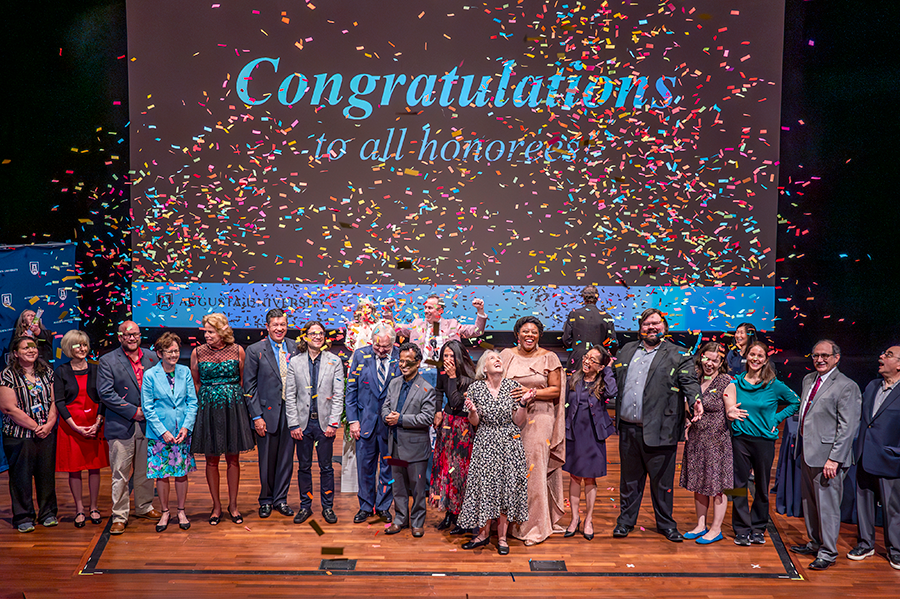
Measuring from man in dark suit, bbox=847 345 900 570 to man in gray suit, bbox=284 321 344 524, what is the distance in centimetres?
343

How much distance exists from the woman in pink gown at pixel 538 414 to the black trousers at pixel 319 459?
54.3 inches

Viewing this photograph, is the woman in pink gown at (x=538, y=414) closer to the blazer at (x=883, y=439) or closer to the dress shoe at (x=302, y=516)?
the dress shoe at (x=302, y=516)

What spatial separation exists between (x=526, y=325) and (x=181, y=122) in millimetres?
5886

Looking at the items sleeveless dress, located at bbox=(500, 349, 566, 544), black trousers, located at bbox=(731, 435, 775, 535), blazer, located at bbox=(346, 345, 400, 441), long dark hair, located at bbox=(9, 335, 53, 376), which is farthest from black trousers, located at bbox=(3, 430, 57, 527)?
black trousers, located at bbox=(731, 435, 775, 535)

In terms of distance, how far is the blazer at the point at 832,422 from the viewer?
420 cm

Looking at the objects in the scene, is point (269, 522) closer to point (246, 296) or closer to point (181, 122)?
point (246, 296)

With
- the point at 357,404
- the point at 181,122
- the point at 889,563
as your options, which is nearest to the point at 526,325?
the point at 357,404

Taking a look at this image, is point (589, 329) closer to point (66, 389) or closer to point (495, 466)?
point (495, 466)

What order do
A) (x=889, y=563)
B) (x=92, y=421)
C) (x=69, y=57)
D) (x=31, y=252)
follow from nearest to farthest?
(x=889, y=563) < (x=92, y=421) < (x=31, y=252) < (x=69, y=57)

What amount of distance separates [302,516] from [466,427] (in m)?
1.41

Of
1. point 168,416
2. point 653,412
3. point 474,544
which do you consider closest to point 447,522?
point 474,544

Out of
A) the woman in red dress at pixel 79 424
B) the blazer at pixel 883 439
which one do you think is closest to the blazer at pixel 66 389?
the woman in red dress at pixel 79 424

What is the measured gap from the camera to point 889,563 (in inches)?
169

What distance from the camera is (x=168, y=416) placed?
4648mm
